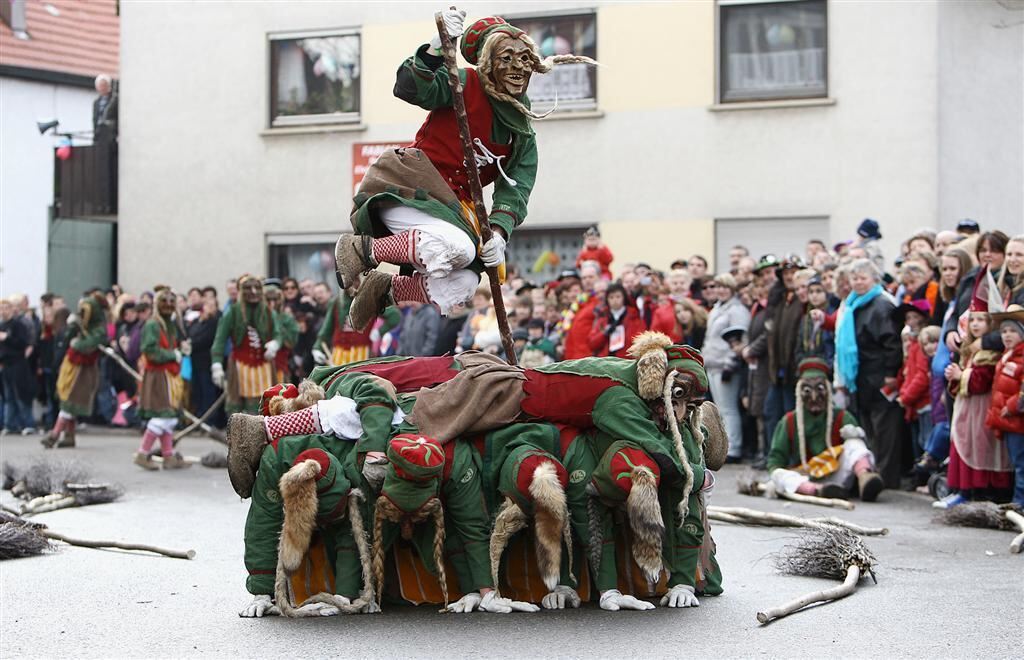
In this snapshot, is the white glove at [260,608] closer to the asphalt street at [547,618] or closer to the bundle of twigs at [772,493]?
the asphalt street at [547,618]

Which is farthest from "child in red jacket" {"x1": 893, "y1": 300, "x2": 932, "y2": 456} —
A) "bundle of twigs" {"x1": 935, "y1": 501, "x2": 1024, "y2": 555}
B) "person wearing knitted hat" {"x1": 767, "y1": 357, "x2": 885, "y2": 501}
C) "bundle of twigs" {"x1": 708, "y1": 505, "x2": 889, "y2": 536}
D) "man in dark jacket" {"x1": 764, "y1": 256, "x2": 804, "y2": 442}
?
"bundle of twigs" {"x1": 708, "y1": 505, "x2": 889, "y2": 536}

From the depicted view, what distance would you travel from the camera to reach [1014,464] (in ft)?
33.6

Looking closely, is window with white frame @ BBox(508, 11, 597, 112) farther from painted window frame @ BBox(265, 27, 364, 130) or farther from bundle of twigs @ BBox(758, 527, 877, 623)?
bundle of twigs @ BBox(758, 527, 877, 623)

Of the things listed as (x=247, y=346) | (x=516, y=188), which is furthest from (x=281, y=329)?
(x=516, y=188)

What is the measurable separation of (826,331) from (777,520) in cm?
380

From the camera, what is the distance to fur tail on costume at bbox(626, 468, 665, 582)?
6.48 meters

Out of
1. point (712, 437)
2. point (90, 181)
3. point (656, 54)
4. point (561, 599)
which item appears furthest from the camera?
point (90, 181)

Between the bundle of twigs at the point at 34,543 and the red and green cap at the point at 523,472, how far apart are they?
8.78 feet

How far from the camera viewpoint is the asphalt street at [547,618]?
19.5ft

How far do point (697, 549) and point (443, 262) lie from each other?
1.93 metres

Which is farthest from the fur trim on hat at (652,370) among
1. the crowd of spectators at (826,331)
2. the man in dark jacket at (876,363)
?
the man in dark jacket at (876,363)

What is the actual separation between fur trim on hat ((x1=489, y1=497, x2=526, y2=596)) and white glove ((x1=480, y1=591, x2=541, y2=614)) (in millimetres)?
73

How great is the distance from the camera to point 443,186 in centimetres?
711

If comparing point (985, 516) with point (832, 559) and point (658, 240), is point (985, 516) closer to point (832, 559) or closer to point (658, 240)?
point (832, 559)
